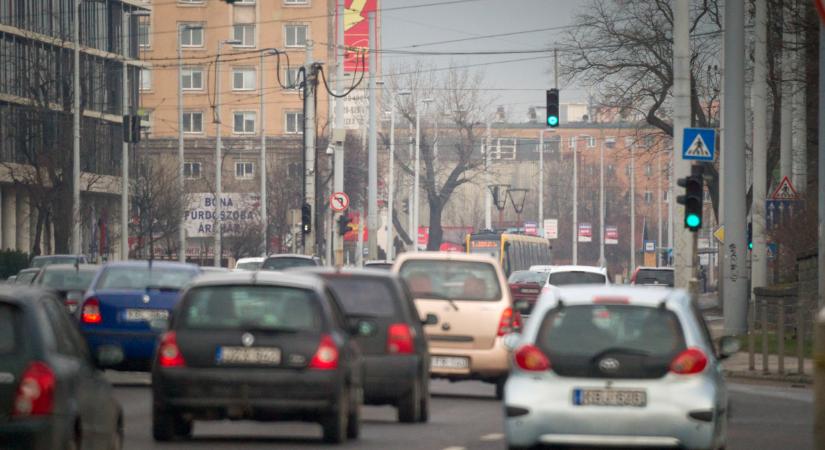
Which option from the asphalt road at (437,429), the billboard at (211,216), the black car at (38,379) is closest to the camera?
the black car at (38,379)

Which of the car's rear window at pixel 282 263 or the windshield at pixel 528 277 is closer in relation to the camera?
the car's rear window at pixel 282 263

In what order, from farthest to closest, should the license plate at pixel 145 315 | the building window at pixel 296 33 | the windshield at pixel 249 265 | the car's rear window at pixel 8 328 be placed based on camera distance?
1. the building window at pixel 296 33
2. the windshield at pixel 249 265
3. the license plate at pixel 145 315
4. the car's rear window at pixel 8 328

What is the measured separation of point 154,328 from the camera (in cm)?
→ 2208

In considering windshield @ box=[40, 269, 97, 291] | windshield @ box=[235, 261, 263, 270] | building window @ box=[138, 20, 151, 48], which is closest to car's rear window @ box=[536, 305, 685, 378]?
windshield @ box=[40, 269, 97, 291]

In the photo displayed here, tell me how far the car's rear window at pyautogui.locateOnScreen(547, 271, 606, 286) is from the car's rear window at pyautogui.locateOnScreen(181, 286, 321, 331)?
31.4 m

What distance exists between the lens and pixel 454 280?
21578 mm

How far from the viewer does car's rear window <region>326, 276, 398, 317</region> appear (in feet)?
57.8

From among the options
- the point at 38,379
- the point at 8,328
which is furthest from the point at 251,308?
the point at 38,379

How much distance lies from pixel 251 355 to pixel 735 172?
72.5 feet

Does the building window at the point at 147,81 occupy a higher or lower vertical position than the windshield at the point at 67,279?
higher

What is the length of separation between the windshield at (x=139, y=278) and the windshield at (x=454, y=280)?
334 cm

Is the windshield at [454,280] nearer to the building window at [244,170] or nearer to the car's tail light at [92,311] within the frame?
the car's tail light at [92,311]

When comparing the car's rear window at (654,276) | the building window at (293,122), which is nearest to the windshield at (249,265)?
the car's rear window at (654,276)

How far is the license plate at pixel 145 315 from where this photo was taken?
2209 centimetres
